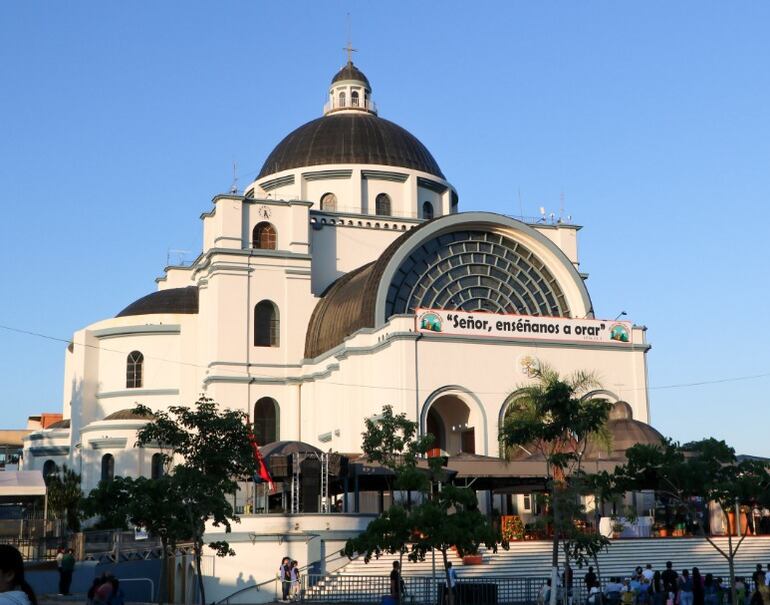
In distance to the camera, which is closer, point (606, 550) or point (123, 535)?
point (606, 550)

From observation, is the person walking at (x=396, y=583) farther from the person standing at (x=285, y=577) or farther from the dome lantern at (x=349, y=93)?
the dome lantern at (x=349, y=93)

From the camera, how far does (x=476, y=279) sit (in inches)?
1917

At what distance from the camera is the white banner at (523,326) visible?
43750 mm

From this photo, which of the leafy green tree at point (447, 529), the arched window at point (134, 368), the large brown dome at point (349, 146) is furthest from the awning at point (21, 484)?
the leafy green tree at point (447, 529)

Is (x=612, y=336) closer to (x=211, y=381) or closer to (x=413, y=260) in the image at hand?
(x=413, y=260)

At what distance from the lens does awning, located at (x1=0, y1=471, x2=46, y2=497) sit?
45219 mm

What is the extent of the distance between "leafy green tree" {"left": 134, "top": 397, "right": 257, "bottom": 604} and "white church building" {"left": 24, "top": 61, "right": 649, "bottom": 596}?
14365mm

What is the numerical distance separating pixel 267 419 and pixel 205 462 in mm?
23574

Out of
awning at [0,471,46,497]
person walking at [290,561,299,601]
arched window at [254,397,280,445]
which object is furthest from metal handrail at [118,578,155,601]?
arched window at [254,397,280,445]

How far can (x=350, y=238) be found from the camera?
5497 centimetres

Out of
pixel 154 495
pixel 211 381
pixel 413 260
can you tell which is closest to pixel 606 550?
pixel 154 495

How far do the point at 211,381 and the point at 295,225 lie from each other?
8367mm

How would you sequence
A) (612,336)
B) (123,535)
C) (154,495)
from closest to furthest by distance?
(154,495)
(123,535)
(612,336)

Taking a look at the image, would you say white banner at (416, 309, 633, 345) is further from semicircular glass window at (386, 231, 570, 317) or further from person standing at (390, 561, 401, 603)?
person standing at (390, 561, 401, 603)
